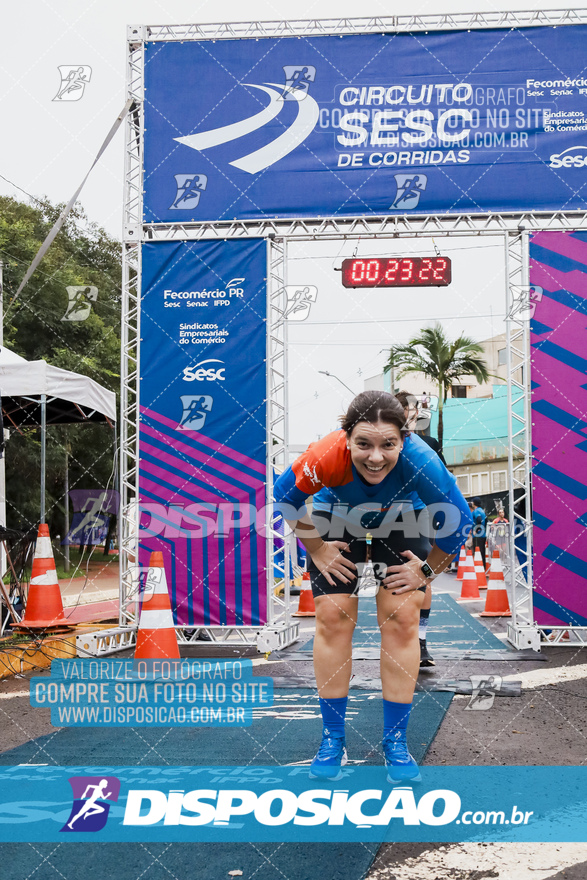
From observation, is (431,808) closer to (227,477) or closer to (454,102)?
(227,477)

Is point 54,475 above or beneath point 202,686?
above

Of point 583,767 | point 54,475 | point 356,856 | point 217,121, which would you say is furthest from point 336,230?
point 54,475

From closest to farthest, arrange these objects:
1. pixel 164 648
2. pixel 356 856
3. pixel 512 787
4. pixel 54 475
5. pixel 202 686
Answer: pixel 356 856, pixel 512 787, pixel 202 686, pixel 164 648, pixel 54 475

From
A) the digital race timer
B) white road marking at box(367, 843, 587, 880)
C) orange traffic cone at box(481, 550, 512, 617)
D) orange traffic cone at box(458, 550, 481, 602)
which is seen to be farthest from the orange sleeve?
orange traffic cone at box(458, 550, 481, 602)

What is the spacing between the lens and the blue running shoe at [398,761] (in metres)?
3.55

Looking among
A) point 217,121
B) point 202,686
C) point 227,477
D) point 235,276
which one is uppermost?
point 217,121

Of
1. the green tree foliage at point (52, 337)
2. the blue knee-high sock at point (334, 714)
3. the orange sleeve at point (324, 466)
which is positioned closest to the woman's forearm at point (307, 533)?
the orange sleeve at point (324, 466)

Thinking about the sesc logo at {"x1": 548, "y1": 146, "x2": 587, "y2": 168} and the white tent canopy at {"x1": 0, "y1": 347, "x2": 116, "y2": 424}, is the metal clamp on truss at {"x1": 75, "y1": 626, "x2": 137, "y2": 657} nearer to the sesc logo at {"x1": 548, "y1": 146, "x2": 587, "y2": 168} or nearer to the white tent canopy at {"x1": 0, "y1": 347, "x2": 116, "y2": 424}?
the white tent canopy at {"x1": 0, "y1": 347, "x2": 116, "y2": 424}

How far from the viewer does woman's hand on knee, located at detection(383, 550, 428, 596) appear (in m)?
3.71

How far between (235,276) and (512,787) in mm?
6323

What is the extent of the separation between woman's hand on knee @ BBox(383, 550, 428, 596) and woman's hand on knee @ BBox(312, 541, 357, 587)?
0.55 feet

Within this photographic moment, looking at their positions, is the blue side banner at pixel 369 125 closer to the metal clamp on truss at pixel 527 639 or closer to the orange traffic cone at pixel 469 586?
the metal clamp on truss at pixel 527 639

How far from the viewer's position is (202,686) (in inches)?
246

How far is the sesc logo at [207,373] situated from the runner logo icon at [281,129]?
79.3 inches
